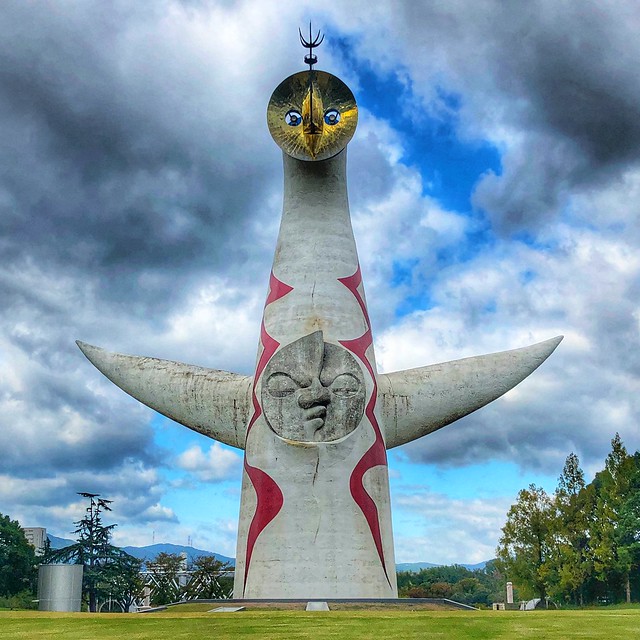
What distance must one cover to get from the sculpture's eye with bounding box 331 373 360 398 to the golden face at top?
4615 mm

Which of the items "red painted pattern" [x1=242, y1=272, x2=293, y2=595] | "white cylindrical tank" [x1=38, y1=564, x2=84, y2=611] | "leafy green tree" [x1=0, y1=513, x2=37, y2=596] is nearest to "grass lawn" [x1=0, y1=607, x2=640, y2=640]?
"red painted pattern" [x1=242, y1=272, x2=293, y2=595]

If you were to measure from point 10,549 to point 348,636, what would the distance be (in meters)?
39.6

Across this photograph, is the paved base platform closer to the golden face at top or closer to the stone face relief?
the stone face relief

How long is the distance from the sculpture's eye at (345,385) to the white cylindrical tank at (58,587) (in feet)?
37.9

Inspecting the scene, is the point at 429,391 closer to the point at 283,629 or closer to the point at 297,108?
the point at 297,108

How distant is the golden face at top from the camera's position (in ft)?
54.9

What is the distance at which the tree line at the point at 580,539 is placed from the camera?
32.2m

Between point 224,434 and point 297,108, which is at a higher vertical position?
point 297,108

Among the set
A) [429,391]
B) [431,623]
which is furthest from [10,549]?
[431,623]

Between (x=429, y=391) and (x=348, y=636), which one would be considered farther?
(x=429, y=391)

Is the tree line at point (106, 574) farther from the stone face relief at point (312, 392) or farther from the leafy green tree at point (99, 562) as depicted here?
the stone face relief at point (312, 392)

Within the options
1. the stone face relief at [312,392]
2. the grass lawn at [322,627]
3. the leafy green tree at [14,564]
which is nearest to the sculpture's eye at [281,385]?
the stone face relief at [312,392]

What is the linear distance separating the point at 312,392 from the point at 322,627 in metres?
7.65

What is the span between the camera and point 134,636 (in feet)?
22.9
